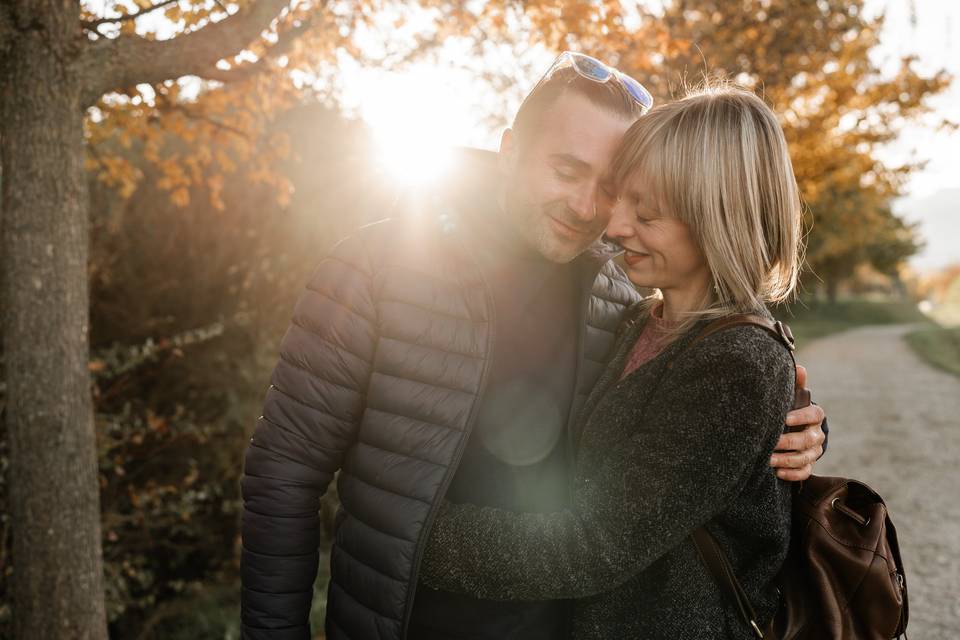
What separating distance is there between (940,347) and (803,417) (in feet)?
60.8

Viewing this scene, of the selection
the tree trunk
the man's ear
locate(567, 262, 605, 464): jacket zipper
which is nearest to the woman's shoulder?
locate(567, 262, 605, 464): jacket zipper

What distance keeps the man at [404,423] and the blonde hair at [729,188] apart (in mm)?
402

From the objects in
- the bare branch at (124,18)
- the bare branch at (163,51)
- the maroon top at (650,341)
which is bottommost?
the maroon top at (650,341)

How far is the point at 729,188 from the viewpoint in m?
1.48

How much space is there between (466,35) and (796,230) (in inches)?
112

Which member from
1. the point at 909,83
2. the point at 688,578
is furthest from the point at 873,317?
the point at 688,578

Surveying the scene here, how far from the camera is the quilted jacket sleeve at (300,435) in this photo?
1.75 m

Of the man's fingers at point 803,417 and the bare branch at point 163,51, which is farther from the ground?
the bare branch at point 163,51

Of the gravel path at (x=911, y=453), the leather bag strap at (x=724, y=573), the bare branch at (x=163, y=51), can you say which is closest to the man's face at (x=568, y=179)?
the leather bag strap at (x=724, y=573)

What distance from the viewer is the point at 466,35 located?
12.7 feet

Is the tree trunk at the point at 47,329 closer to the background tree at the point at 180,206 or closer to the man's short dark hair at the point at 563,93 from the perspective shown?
the background tree at the point at 180,206

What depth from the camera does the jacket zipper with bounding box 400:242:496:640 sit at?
1630mm

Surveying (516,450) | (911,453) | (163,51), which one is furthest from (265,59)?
(911,453)

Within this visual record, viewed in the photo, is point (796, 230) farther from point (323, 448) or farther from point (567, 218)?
point (323, 448)
